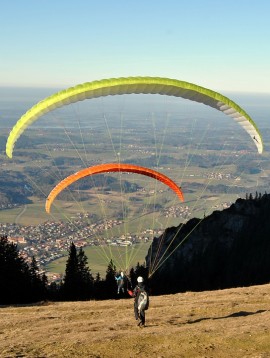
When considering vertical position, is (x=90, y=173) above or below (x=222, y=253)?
above

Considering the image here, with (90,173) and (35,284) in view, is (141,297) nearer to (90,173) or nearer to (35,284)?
(90,173)

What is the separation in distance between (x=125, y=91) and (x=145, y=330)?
11.0m

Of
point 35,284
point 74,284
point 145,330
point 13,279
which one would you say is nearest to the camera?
point 145,330

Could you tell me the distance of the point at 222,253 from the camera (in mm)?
64250

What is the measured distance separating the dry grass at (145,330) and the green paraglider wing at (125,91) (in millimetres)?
9453

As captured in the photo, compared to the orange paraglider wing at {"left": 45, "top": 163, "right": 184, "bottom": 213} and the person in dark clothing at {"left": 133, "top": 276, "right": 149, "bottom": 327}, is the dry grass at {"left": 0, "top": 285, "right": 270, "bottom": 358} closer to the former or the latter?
the person in dark clothing at {"left": 133, "top": 276, "right": 149, "bottom": 327}

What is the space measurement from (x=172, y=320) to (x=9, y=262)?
30762 mm

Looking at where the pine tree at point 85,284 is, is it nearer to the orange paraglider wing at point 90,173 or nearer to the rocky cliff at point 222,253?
the rocky cliff at point 222,253

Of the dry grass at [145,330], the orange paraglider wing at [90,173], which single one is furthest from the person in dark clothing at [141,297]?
the orange paraglider wing at [90,173]

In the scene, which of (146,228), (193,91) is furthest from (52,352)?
(146,228)

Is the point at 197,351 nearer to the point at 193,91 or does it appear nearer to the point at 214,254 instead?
the point at 193,91

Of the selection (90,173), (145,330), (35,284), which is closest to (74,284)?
(35,284)

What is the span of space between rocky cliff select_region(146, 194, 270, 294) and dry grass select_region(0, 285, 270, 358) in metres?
25.8

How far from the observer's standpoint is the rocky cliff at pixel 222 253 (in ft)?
181
